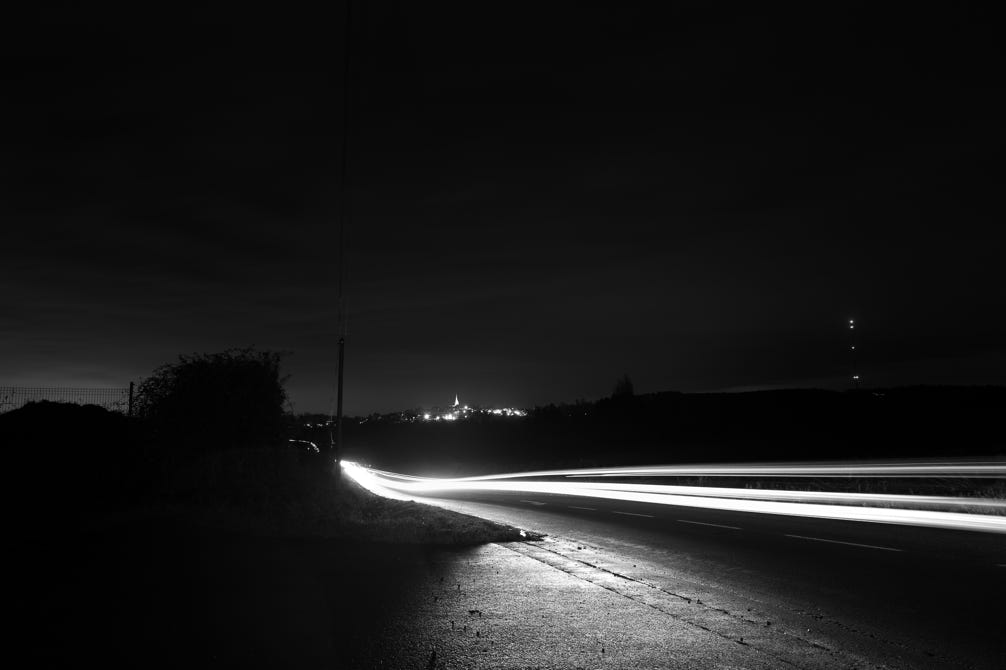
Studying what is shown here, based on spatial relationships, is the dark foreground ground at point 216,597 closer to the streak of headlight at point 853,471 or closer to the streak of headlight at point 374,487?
the streak of headlight at point 374,487

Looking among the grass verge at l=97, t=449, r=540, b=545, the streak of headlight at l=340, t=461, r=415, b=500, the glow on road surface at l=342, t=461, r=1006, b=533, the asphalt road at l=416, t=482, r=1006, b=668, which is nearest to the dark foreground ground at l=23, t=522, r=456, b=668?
the grass verge at l=97, t=449, r=540, b=545

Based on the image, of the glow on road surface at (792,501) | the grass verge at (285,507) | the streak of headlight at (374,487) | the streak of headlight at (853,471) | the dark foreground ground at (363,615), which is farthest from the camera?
the streak of headlight at (374,487)

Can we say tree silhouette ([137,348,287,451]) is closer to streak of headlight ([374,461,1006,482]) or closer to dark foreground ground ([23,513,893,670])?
dark foreground ground ([23,513,893,670])

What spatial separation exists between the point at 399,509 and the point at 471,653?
435 inches

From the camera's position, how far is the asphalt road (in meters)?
6.81

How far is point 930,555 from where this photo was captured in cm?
1134

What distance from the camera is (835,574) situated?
32.7ft

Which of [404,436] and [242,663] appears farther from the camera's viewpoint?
[404,436]

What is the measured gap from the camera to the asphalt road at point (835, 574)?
681 cm

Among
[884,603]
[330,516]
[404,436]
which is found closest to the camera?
[884,603]

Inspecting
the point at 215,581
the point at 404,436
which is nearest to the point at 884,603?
the point at 215,581

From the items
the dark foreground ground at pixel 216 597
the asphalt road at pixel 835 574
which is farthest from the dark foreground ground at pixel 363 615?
the asphalt road at pixel 835 574

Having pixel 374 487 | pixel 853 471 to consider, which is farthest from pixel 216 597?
pixel 374 487

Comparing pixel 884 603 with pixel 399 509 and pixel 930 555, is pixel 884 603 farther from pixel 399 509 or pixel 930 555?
pixel 399 509
